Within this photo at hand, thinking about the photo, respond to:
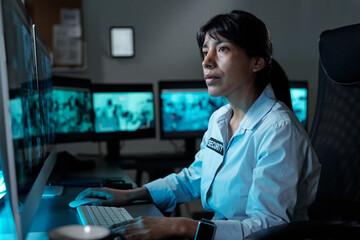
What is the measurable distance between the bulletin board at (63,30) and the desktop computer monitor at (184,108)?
2.45 ft

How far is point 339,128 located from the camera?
4.08 ft

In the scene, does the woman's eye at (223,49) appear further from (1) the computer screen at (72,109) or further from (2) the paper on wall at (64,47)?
(2) the paper on wall at (64,47)

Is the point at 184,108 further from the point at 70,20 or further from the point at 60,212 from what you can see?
the point at 60,212

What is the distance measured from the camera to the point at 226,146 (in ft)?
3.99

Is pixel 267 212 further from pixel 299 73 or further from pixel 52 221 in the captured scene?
pixel 299 73

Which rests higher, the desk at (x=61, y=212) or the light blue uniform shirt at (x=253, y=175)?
the light blue uniform shirt at (x=253, y=175)

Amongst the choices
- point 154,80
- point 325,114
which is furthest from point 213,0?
point 325,114

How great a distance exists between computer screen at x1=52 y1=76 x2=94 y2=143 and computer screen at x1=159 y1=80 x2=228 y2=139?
53cm

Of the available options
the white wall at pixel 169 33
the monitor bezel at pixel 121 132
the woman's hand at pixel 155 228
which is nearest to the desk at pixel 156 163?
the monitor bezel at pixel 121 132

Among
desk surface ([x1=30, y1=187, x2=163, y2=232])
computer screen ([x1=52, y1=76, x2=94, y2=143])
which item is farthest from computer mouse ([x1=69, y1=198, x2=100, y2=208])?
computer screen ([x1=52, y1=76, x2=94, y2=143])

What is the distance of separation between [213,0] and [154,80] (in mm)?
812

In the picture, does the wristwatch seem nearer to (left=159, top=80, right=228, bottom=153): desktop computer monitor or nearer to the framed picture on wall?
(left=159, top=80, right=228, bottom=153): desktop computer monitor

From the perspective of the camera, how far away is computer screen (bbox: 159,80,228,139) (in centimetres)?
258

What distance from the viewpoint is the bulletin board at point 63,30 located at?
2699 millimetres
